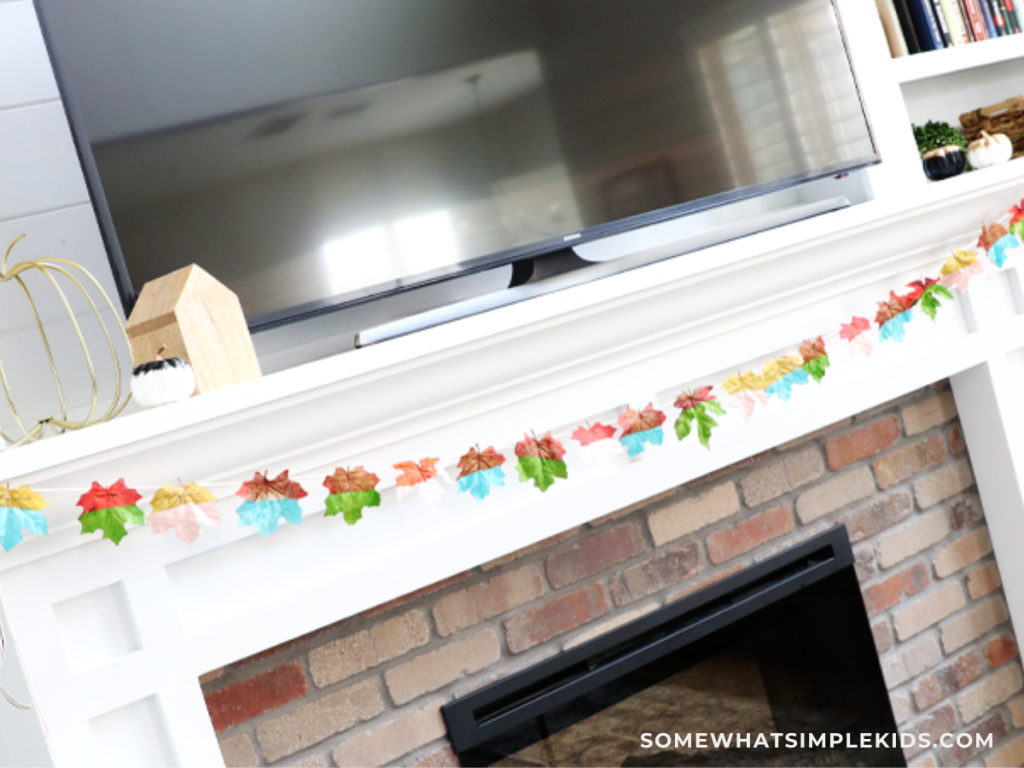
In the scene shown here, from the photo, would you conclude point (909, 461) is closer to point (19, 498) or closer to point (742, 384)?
point (742, 384)

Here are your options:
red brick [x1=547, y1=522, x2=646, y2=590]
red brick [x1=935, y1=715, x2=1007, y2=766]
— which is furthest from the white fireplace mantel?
red brick [x1=935, y1=715, x2=1007, y2=766]

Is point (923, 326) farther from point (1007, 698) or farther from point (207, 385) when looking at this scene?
point (207, 385)

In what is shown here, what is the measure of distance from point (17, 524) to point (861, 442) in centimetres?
136

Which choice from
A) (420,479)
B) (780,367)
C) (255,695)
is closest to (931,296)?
(780,367)

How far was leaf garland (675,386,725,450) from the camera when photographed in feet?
4.25

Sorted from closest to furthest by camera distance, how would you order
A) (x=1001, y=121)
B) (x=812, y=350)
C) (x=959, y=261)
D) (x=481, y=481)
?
(x=481, y=481) < (x=812, y=350) < (x=959, y=261) < (x=1001, y=121)

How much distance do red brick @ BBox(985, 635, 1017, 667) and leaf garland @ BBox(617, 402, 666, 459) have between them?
995 millimetres

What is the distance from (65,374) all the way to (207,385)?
0.35 m

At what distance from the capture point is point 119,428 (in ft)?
3.07

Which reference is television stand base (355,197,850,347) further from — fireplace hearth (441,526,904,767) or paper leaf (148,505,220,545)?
fireplace hearth (441,526,904,767)

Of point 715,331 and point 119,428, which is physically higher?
point 119,428

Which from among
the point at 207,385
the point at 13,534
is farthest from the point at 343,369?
the point at 13,534

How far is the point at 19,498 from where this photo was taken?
0.93m

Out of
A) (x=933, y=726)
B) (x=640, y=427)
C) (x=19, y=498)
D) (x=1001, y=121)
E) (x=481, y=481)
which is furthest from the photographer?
(x=1001, y=121)
